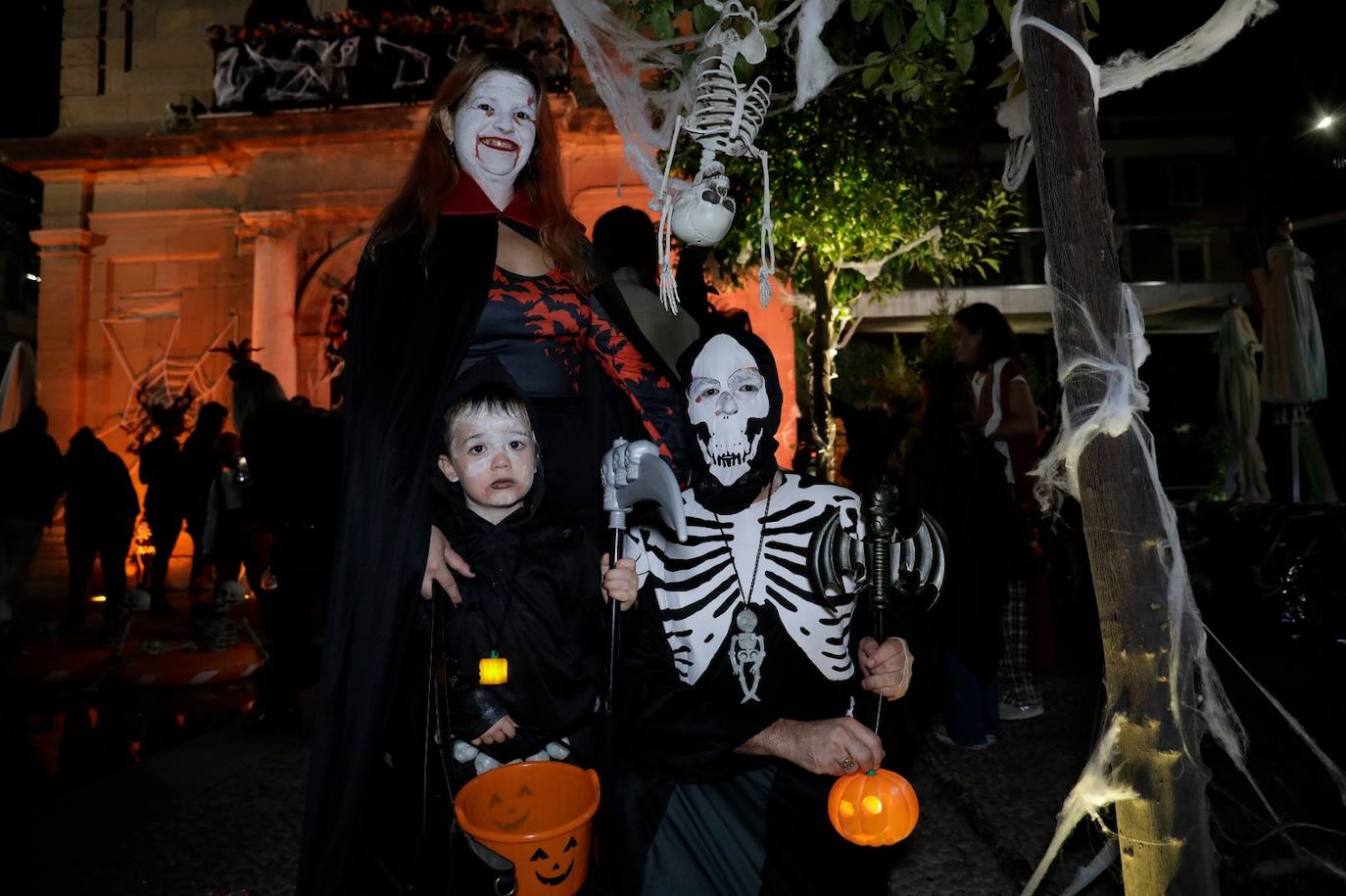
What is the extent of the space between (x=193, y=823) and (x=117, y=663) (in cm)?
360

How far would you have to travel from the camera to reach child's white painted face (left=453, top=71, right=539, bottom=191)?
242 cm

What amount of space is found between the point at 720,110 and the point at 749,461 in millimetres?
985

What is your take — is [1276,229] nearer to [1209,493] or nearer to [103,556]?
[1209,493]

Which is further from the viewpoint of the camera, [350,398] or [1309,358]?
[1309,358]

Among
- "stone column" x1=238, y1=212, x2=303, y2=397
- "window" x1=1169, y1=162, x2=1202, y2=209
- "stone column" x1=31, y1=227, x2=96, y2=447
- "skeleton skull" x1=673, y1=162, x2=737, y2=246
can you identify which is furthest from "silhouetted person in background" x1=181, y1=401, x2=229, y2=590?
"window" x1=1169, y1=162, x2=1202, y2=209

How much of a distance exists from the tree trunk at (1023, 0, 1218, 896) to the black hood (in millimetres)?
1345

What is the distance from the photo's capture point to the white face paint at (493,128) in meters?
2.42

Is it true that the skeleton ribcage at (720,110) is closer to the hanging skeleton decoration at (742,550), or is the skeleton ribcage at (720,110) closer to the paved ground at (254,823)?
the hanging skeleton decoration at (742,550)

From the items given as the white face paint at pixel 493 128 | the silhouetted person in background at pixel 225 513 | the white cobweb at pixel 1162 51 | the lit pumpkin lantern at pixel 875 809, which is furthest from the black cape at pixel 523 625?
the silhouetted person in background at pixel 225 513

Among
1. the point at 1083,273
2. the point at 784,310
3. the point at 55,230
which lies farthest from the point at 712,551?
the point at 55,230

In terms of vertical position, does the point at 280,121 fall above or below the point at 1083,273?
above

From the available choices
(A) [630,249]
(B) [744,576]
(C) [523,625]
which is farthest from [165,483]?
(B) [744,576]

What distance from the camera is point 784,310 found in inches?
363

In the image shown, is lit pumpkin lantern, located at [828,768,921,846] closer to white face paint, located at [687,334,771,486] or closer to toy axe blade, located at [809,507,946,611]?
toy axe blade, located at [809,507,946,611]
